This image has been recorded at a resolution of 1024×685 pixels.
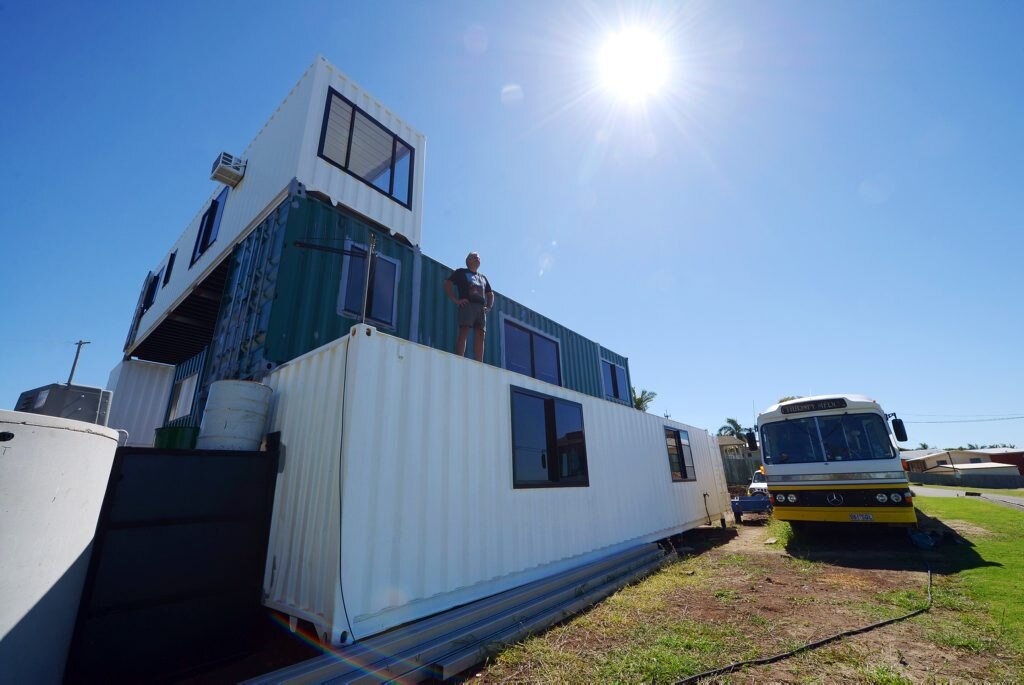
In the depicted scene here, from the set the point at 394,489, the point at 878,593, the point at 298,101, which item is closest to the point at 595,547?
the point at 878,593

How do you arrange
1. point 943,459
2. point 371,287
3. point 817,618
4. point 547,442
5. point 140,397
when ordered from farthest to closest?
point 943,459, point 140,397, point 371,287, point 547,442, point 817,618

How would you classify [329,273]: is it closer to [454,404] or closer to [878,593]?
[454,404]

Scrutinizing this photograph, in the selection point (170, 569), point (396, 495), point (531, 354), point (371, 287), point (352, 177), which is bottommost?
point (170, 569)

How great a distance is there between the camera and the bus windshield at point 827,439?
730 cm

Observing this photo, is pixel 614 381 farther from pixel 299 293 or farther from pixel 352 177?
pixel 299 293

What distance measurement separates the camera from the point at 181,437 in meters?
4.71

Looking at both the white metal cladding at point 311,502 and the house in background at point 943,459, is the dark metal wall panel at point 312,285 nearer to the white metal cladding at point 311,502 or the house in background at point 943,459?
the white metal cladding at point 311,502

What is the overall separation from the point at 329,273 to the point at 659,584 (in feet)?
22.1

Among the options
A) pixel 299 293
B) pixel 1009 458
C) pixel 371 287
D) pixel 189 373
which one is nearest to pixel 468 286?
pixel 371 287

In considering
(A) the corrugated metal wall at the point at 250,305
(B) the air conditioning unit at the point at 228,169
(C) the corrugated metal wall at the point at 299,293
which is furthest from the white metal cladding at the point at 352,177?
(B) the air conditioning unit at the point at 228,169

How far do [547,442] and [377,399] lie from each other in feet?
9.17

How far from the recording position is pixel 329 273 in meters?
6.35

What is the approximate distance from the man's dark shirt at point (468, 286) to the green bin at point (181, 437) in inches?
153

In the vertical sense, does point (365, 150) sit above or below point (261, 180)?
above
